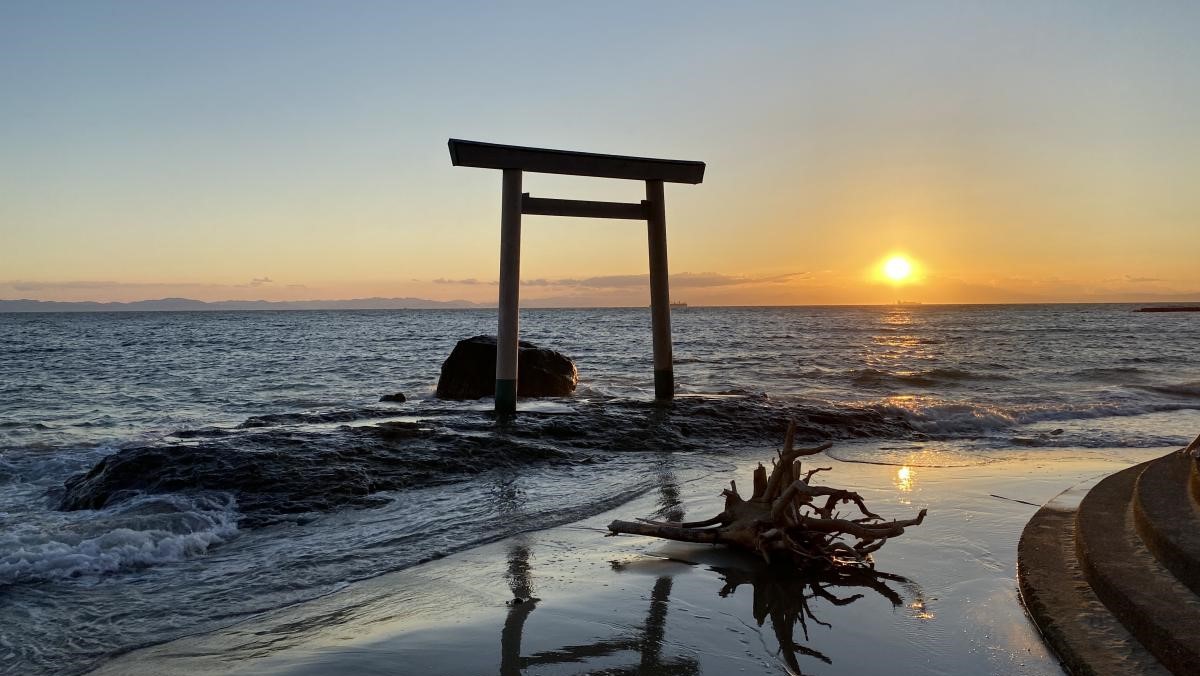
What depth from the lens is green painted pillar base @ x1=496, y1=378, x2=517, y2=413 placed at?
11766 millimetres

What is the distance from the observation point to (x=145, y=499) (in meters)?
7.07

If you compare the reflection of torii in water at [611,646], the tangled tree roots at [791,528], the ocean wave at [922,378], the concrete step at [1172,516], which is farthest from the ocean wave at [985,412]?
the reflection of torii in water at [611,646]

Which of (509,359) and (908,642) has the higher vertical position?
(509,359)

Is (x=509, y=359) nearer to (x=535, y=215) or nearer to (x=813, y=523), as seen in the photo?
(x=535, y=215)

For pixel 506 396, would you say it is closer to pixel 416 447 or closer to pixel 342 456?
pixel 416 447

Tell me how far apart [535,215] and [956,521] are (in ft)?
24.7

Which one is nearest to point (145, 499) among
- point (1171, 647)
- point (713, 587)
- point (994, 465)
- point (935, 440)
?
point (713, 587)

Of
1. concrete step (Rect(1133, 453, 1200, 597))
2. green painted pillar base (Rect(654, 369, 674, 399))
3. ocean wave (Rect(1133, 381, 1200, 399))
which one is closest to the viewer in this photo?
concrete step (Rect(1133, 453, 1200, 597))

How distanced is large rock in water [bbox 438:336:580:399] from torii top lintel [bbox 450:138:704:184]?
4.50 m

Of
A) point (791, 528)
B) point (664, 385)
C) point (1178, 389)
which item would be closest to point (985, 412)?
point (664, 385)

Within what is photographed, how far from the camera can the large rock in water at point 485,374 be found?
15.2m

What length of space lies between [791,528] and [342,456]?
215 inches

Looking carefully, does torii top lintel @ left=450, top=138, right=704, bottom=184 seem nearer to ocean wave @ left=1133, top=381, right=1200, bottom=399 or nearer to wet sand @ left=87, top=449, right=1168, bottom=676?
wet sand @ left=87, top=449, right=1168, bottom=676

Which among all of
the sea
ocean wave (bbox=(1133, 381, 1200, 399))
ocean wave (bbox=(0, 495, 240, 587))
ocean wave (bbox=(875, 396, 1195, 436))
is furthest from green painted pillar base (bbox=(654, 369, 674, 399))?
ocean wave (bbox=(1133, 381, 1200, 399))
